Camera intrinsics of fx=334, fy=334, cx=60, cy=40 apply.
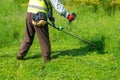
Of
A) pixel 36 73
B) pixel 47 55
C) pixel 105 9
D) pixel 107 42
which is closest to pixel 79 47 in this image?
pixel 107 42

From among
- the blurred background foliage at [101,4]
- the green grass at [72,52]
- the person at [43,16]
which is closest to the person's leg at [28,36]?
the person at [43,16]

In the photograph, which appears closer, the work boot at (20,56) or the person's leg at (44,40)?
the person's leg at (44,40)

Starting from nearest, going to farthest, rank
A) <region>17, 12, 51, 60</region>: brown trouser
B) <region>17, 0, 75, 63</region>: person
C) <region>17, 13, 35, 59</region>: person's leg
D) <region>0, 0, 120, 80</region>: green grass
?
<region>0, 0, 120, 80</region>: green grass < <region>17, 0, 75, 63</region>: person < <region>17, 12, 51, 60</region>: brown trouser < <region>17, 13, 35, 59</region>: person's leg

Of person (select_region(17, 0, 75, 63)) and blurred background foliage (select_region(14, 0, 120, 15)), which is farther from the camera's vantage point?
blurred background foliage (select_region(14, 0, 120, 15))

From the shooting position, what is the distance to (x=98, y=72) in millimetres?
5637

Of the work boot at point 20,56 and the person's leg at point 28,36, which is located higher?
the person's leg at point 28,36

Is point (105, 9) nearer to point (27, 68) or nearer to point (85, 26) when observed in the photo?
point (85, 26)

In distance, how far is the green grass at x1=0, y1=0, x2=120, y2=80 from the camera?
5559 mm

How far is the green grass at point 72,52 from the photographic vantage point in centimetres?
556

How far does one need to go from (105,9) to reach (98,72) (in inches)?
168

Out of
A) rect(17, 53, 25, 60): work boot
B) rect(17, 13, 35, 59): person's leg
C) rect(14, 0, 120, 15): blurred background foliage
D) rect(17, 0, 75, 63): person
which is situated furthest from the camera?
rect(14, 0, 120, 15): blurred background foliage

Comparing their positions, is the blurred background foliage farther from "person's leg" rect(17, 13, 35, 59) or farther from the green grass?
"person's leg" rect(17, 13, 35, 59)

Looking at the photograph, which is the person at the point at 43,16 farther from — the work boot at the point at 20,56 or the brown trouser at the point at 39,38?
the work boot at the point at 20,56

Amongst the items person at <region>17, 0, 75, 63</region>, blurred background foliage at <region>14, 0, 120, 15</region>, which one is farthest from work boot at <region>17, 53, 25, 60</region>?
blurred background foliage at <region>14, 0, 120, 15</region>
